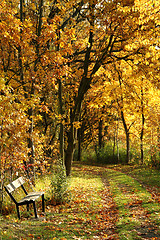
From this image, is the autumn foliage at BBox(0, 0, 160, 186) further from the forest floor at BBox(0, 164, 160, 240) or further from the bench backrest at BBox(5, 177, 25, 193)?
the forest floor at BBox(0, 164, 160, 240)

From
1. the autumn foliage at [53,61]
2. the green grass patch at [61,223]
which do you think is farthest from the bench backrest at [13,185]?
the green grass patch at [61,223]

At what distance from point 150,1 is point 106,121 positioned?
17.3m

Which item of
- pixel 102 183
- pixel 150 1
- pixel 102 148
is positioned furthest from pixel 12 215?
pixel 102 148

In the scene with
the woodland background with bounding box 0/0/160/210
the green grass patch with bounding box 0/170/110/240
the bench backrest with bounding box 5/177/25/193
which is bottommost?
the green grass patch with bounding box 0/170/110/240

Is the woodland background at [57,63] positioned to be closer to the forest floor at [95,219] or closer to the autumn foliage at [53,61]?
the autumn foliage at [53,61]

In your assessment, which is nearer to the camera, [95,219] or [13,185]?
[13,185]

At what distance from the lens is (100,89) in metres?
18.0

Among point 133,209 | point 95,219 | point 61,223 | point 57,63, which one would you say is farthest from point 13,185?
point 57,63

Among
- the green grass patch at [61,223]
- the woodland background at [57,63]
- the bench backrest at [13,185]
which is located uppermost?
the woodland background at [57,63]

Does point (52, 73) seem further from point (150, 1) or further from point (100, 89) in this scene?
point (100, 89)

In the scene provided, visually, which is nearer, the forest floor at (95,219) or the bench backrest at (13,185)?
the forest floor at (95,219)

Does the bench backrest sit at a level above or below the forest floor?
above

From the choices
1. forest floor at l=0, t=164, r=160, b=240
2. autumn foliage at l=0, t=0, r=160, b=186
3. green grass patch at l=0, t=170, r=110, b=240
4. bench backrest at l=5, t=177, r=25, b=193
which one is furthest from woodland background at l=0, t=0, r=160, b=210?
forest floor at l=0, t=164, r=160, b=240

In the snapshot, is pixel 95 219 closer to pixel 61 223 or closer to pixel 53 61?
pixel 61 223
